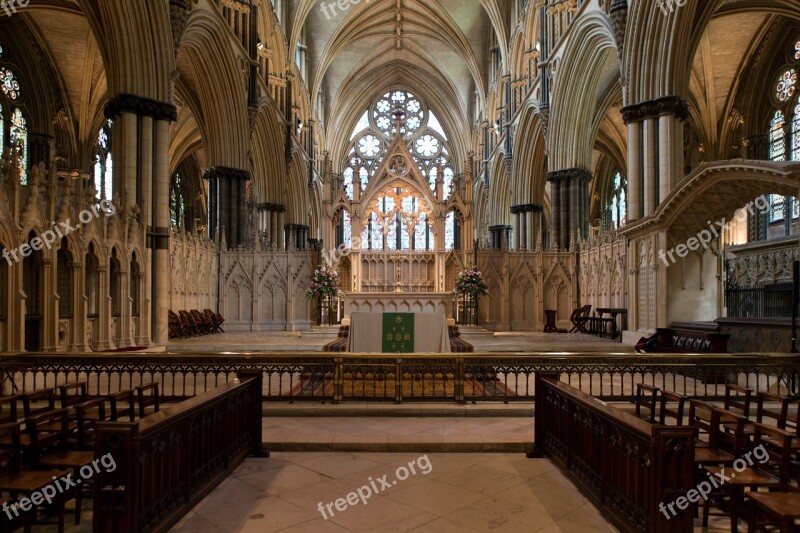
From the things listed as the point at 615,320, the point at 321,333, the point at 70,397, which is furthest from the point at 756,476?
the point at 321,333

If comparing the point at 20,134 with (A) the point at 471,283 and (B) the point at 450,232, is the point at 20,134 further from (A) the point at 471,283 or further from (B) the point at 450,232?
(B) the point at 450,232

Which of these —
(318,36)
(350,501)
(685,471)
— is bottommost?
(350,501)

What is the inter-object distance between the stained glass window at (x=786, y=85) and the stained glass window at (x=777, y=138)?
0.57 metres

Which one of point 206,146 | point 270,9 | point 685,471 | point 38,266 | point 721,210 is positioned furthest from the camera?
point 270,9

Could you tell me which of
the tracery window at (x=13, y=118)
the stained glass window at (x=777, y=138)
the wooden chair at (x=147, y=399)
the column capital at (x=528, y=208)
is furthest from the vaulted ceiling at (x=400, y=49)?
the wooden chair at (x=147, y=399)

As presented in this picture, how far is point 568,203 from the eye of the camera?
63.5ft

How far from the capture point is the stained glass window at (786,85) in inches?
718

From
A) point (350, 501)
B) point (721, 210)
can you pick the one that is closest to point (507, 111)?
point (721, 210)

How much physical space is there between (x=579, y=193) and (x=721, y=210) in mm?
10102

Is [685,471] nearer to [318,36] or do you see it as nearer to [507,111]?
[507,111]

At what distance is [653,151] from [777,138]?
10328 millimetres

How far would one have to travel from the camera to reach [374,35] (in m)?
34.5

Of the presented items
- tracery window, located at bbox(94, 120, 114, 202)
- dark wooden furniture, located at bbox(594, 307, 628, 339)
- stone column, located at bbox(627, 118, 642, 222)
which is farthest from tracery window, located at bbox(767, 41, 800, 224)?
tracery window, located at bbox(94, 120, 114, 202)

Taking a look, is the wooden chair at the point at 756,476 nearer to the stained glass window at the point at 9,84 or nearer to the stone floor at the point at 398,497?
the stone floor at the point at 398,497
